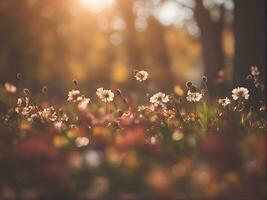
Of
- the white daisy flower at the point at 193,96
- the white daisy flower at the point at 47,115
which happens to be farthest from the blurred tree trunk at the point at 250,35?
the white daisy flower at the point at 47,115

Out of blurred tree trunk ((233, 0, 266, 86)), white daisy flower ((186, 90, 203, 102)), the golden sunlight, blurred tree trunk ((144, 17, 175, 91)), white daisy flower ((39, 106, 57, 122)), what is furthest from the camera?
the golden sunlight

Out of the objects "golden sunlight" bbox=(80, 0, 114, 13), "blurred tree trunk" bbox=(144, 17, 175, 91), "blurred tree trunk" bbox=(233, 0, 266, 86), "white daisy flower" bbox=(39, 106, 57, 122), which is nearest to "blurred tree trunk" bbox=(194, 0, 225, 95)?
"blurred tree trunk" bbox=(233, 0, 266, 86)

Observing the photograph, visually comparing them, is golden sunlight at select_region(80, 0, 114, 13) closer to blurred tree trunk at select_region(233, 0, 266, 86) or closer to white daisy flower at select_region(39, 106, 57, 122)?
blurred tree trunk at select_region(233, 0, 266, 86)

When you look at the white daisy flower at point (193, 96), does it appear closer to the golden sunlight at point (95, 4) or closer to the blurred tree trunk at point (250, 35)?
the blurred tree trunk at point (250, 35)

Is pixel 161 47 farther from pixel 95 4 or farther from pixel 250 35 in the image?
pixel 250 35

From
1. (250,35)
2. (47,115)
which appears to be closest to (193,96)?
(47,115)

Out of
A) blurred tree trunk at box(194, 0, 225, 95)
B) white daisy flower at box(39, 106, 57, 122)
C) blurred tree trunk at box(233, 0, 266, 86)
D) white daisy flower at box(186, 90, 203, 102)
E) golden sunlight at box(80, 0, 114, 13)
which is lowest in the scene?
white daisy flower at box(39, 106, 57, 122)

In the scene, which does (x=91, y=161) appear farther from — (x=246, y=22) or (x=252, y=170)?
(x=246, y=22)

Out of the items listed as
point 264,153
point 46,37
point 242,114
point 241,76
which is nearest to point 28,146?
point 264,153

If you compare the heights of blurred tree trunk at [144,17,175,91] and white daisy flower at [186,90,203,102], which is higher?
blurred tree trunk at [144,17,175,91]
